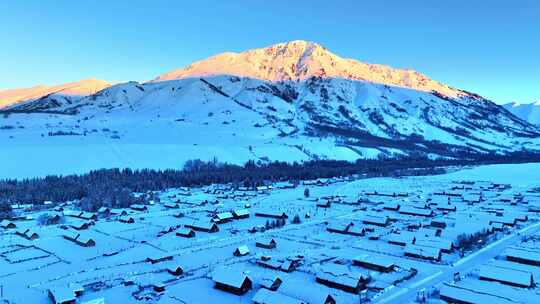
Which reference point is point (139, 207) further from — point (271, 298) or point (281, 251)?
point (271, 298)

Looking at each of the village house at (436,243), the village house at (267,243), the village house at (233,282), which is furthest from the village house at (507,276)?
the village house at (267,243)

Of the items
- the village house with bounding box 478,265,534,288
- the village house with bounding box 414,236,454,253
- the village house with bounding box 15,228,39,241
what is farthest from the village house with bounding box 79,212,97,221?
the village house with bounding box 478,265,534,288

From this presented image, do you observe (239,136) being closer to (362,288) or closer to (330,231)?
(330,231)

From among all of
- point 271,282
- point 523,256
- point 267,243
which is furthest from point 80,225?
point 523,256

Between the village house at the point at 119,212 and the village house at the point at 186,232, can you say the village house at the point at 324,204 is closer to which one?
the village house at the point at 186,232

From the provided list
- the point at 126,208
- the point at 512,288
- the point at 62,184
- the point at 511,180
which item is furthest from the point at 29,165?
the point at 511,180
